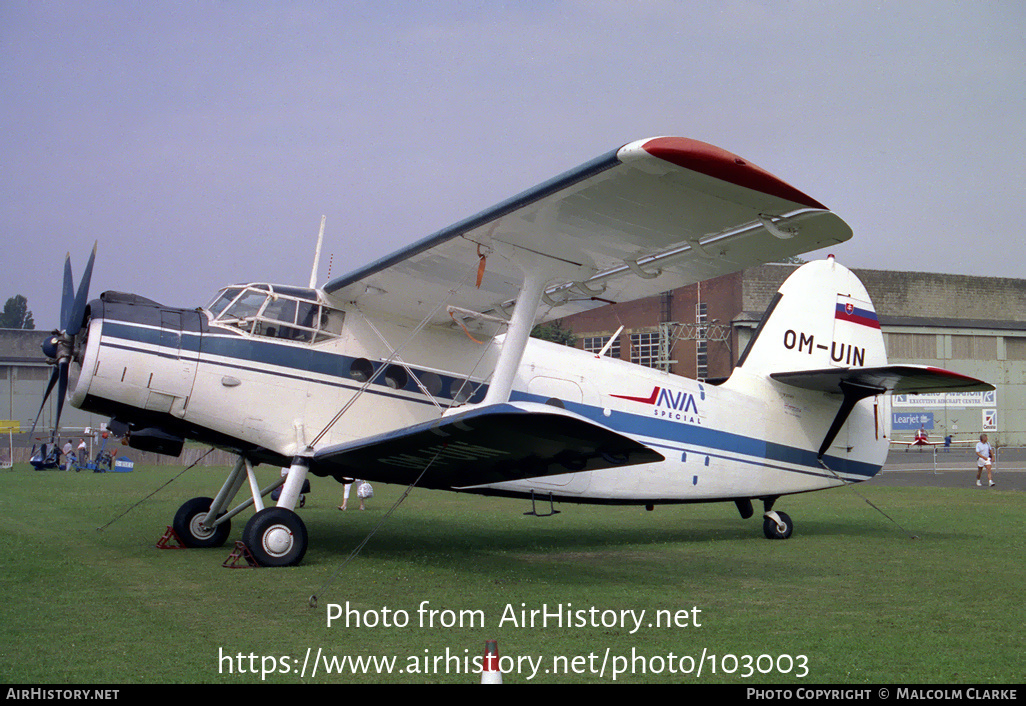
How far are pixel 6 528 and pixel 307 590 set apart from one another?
7.23 meters

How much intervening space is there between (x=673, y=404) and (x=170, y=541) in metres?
6.62

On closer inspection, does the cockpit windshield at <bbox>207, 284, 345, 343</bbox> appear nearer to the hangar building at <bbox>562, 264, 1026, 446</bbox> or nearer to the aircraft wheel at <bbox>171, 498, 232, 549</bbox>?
the aircraft wheel at <bbox>171, 498, 232, 549</bbox>

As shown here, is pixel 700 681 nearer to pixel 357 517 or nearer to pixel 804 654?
pixel 804 654

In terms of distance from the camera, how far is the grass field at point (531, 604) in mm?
4973

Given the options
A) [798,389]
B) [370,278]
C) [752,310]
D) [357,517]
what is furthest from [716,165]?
[752,310]

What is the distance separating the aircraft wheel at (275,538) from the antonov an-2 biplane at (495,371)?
2 cm

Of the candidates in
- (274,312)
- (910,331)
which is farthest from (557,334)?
(274,312)

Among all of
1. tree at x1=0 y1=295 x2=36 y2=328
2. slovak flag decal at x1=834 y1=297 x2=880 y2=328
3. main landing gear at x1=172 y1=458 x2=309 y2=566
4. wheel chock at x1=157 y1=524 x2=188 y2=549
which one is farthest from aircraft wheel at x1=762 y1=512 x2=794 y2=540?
tree at x1=0 y1=295 x2=36 y2=328

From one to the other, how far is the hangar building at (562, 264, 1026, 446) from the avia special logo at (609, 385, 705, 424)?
3068 cm

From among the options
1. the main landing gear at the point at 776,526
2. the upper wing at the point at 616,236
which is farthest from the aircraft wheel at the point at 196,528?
the main landing gear at the point at 776,526

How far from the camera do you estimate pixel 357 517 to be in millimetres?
14609

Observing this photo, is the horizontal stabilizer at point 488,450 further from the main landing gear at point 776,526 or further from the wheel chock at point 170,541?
the main landing gear at point 776,526

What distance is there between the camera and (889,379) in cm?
1115

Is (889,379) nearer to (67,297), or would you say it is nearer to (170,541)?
(170,541)
